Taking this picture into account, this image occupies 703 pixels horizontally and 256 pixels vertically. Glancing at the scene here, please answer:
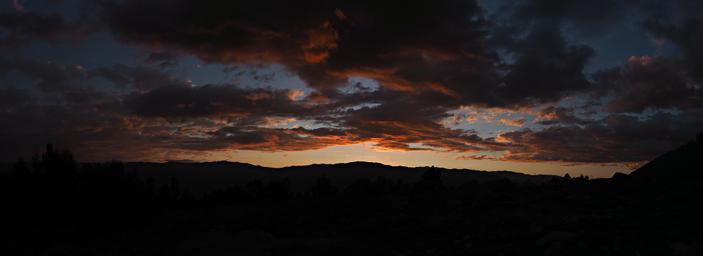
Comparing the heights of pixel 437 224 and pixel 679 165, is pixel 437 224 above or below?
below

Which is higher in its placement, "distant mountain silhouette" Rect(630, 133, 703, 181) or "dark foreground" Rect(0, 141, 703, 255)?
"distant mountain silhouette" Rect(630, 133, 703, 181)

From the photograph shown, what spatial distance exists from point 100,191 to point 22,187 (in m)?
7.02

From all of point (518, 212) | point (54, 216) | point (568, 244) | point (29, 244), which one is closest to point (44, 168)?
point (54, 216)

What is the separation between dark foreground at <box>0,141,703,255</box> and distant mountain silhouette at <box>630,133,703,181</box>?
2.5 inches

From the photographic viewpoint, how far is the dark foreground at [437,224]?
352 inches

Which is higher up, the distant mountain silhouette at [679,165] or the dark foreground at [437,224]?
the distant mountain silhouette at [679,165]

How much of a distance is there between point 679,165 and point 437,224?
1175cm

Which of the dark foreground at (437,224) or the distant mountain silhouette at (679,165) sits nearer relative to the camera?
the dark foreground at (437,224)

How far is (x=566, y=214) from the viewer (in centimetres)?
1197

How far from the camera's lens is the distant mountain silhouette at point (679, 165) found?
53.6ft

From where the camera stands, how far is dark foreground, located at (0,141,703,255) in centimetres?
895

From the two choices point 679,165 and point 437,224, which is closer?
point 437,224

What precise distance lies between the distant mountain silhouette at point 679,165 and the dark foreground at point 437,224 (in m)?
0.06

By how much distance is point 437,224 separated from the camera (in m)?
13.4
